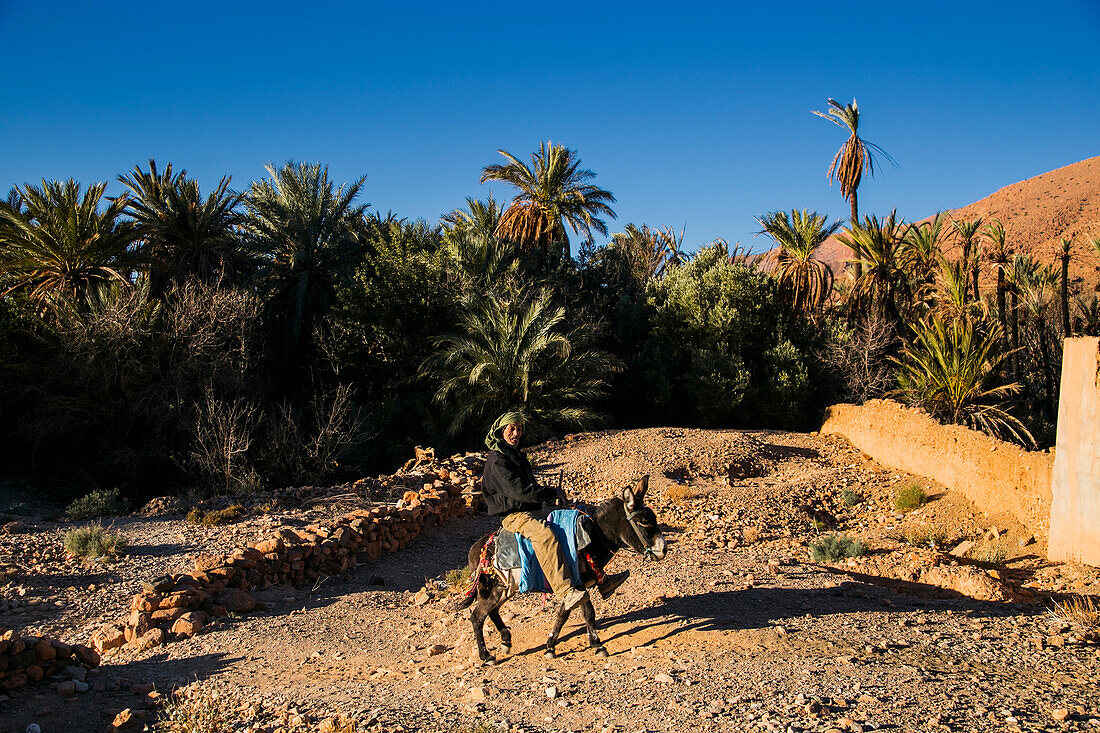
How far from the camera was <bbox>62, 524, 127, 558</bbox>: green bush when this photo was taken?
9.20 meters

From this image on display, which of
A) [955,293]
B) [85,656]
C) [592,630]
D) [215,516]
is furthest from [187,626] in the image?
[955,293]

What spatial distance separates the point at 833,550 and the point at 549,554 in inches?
230

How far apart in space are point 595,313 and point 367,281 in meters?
Answer: 7.87

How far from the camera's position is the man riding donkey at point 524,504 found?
5539 mm

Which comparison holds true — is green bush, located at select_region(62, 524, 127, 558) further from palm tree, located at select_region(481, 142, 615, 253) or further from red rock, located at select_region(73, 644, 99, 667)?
palm tree, located at select_region(481, 142, 615, 253)

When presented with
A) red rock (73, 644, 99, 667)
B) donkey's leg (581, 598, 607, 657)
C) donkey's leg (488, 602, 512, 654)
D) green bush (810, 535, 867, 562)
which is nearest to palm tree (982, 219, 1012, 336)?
green bush (810, 535, 867, 562)

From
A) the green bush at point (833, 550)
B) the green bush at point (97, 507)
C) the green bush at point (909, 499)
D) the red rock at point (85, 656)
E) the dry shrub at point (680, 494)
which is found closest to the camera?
the red rock at point (85, 656)

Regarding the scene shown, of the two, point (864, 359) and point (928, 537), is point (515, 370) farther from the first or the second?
point (864, 359)

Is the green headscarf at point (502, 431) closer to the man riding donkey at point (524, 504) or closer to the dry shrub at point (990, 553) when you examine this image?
the man riding donkey at point (524, 504)

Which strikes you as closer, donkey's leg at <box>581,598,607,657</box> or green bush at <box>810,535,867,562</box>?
donkey's leg at <box>581,598,607,657</box>

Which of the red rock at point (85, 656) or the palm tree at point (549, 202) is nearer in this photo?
the red rock at point (85, 656)

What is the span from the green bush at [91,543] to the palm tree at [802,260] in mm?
19133

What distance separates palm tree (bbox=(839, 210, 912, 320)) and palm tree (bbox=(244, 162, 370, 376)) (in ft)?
49.6

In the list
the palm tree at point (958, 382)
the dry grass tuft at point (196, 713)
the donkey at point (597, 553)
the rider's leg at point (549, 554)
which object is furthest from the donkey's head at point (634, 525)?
the palm tree at point (958, 382)
